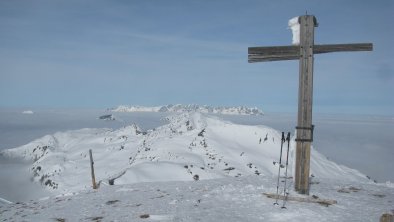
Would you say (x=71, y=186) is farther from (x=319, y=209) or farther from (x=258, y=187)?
(x=319, y=209)

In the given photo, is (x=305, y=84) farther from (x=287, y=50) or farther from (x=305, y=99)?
(x=287, y=50)

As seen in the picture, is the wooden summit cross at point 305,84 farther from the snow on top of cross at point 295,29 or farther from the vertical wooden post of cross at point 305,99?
the snow on top of cross at point 295,29

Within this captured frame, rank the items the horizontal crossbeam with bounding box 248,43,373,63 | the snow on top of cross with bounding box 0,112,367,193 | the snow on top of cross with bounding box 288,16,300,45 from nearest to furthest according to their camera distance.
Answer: the horizontal crossbeam with bounding box 248,43,373,63, the snow on top of cross with bounding box 288,16,300,45, the snow on top of cross with bounding box 0,112,367,193

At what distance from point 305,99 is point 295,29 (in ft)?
8.03

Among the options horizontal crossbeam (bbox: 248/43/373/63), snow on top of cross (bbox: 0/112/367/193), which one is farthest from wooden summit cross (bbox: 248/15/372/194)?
snow on top of cross (bbox: 0/112/367/193)

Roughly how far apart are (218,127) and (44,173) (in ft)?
102

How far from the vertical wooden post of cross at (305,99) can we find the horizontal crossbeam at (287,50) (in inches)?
10.4

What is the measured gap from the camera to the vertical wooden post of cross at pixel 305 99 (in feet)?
42.5

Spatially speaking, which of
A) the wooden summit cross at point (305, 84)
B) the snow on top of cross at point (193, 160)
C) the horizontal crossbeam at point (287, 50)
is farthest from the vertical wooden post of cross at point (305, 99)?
the snow on top of cross at point (193, 160)

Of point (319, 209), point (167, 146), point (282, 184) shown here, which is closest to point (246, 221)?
point (319, 209)

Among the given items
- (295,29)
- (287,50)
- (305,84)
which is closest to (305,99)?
(305,84)

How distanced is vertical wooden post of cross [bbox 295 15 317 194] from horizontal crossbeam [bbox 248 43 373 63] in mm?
264

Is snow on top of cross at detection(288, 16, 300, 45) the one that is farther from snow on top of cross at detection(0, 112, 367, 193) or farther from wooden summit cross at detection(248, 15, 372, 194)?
snow on top of cross at detection(0, 112, 367, 193)

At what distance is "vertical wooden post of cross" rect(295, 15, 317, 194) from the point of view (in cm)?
1295
